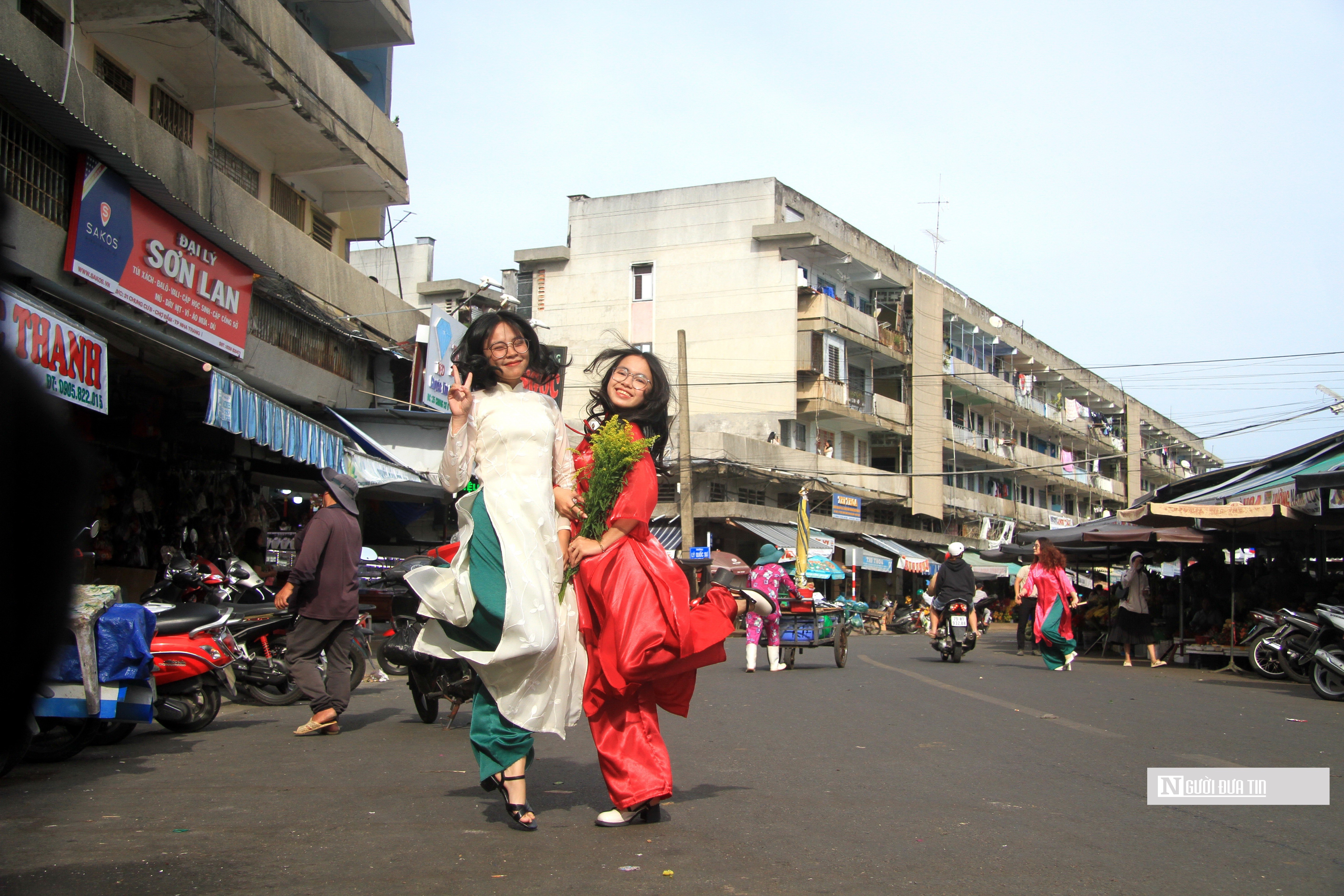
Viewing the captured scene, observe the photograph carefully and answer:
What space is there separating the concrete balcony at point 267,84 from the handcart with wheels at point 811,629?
942 centimetres

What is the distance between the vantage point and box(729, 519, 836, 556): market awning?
3462 cm

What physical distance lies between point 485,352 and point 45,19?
9702 millimetres

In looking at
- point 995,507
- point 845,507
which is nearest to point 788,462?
point 845,507

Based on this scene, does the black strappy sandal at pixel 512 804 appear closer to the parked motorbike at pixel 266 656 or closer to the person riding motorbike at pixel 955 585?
the parked motorbike at pixel 266 656

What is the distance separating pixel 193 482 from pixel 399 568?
605cm

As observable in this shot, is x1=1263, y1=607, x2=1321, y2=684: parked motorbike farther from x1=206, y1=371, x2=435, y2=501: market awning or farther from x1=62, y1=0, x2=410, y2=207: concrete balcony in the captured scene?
x1=62, y1=0, x2=410, y2=207: concrete balcony

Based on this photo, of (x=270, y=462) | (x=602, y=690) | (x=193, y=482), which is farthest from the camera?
(x=270, y=462)

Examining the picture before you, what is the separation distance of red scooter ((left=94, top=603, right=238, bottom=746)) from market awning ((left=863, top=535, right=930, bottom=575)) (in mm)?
35189

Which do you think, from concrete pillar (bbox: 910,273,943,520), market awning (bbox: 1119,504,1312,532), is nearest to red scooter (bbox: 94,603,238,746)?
market awning (bbox: 1119,504,1312,532)

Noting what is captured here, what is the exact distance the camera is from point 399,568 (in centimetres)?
947

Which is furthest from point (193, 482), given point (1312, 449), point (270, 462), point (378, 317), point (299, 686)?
point (1312, 449)

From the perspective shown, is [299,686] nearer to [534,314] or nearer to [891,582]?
[534,314]

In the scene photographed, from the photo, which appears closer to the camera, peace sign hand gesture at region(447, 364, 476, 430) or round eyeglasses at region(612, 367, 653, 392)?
peace sign hand gesture at region(447, 364, 476, 430)

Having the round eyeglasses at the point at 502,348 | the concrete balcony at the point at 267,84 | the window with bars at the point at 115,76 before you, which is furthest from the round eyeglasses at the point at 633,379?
the window with bars at the point at 115,76
